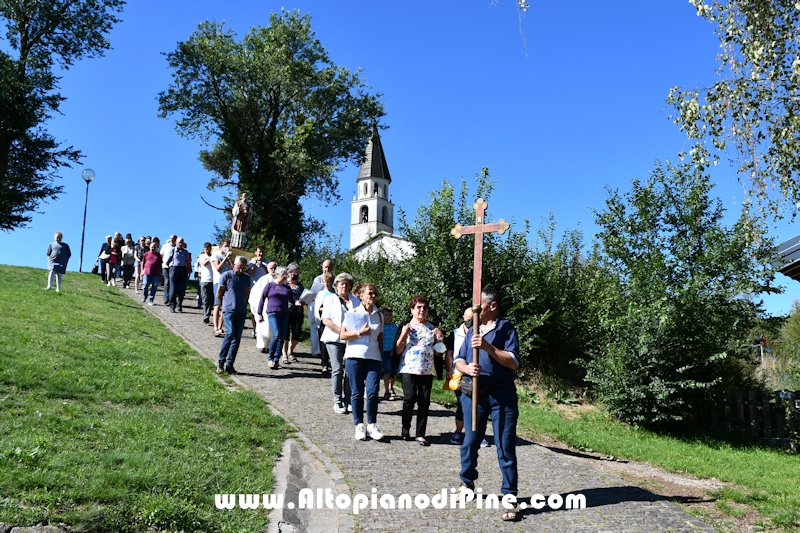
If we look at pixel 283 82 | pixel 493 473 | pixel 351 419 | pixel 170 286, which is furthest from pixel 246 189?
pixel 493 473

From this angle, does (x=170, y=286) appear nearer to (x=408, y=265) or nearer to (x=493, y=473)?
(x=408, y=265)

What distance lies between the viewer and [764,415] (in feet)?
49.0

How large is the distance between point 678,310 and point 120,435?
38.2ft

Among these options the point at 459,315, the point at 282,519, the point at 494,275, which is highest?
the point at 494,275

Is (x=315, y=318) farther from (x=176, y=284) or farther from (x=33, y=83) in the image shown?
(x=33, y=83)

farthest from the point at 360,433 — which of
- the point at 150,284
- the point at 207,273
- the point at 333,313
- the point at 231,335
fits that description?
the point at 150,284

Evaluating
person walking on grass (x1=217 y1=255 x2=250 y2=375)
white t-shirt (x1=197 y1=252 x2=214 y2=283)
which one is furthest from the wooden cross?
white t-shirt (x1=197 y1=252 x2=214 y2=283)

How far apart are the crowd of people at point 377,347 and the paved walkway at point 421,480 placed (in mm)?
293

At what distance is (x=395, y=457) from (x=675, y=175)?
11374mm

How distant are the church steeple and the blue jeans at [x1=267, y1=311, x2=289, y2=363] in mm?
62604

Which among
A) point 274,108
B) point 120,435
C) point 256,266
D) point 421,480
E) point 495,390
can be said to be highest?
point 274,108

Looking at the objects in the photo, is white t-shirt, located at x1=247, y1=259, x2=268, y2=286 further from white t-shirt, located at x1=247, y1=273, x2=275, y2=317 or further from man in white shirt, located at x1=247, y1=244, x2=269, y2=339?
white t-shirt, located at x1=247, y1=273, x2=275, y2=317

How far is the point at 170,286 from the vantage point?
60.6 ft

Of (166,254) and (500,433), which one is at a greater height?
(166,254)
